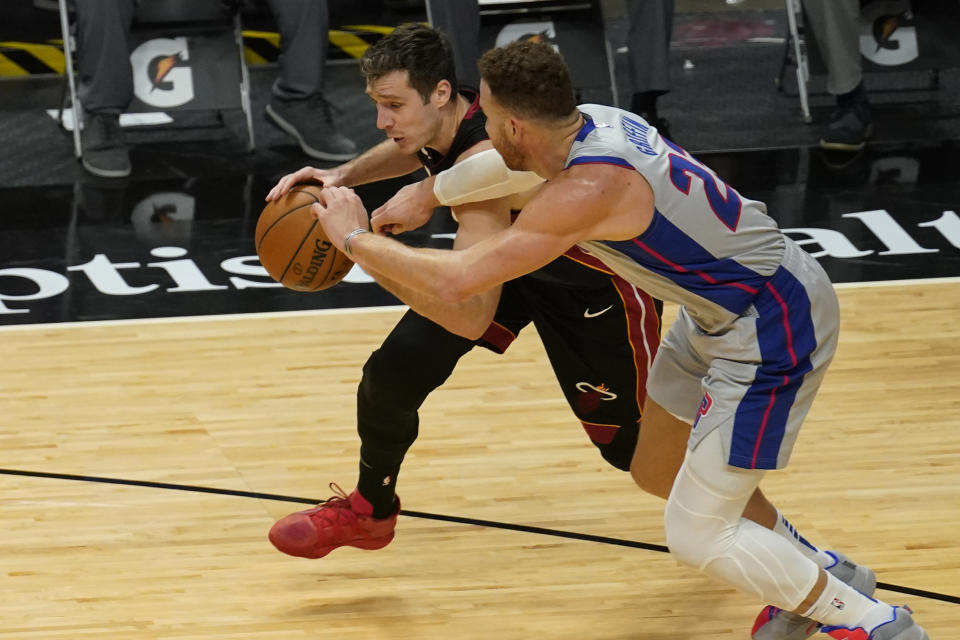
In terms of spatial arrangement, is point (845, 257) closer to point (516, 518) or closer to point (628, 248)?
point (516, 518)

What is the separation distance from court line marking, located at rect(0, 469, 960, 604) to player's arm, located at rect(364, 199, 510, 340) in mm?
872

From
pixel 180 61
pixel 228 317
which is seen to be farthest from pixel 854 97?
pixel 228 317

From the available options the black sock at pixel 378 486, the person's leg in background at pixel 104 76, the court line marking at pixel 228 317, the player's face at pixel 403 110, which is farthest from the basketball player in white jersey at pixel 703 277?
the person's leg in background at pixel 104 76

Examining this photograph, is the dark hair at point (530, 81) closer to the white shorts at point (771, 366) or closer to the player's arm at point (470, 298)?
the player's arm at point (470, 298)

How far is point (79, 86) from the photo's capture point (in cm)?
770

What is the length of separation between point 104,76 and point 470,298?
4.67 m

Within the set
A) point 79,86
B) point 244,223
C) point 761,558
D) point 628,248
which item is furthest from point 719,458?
point 79,86

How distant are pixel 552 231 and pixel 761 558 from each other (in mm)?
865

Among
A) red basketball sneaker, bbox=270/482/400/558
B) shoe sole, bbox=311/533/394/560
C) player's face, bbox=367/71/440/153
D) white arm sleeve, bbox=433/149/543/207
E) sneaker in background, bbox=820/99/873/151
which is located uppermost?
player's face, bbox=367/71/440/153

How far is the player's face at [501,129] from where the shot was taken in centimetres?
307

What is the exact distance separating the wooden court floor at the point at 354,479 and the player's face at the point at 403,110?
1223mm

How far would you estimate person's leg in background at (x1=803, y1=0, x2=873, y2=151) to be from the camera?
7.95m

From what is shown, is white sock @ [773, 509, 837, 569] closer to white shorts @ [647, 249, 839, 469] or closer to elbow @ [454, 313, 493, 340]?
white shorts @ [647, 249, 839, 469]

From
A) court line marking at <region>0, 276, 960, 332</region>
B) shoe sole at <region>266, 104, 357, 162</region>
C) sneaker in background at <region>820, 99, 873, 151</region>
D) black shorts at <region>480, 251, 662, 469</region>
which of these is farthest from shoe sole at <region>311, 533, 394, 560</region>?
sneaker in background at <region>820, 99, 873, 151</region>
